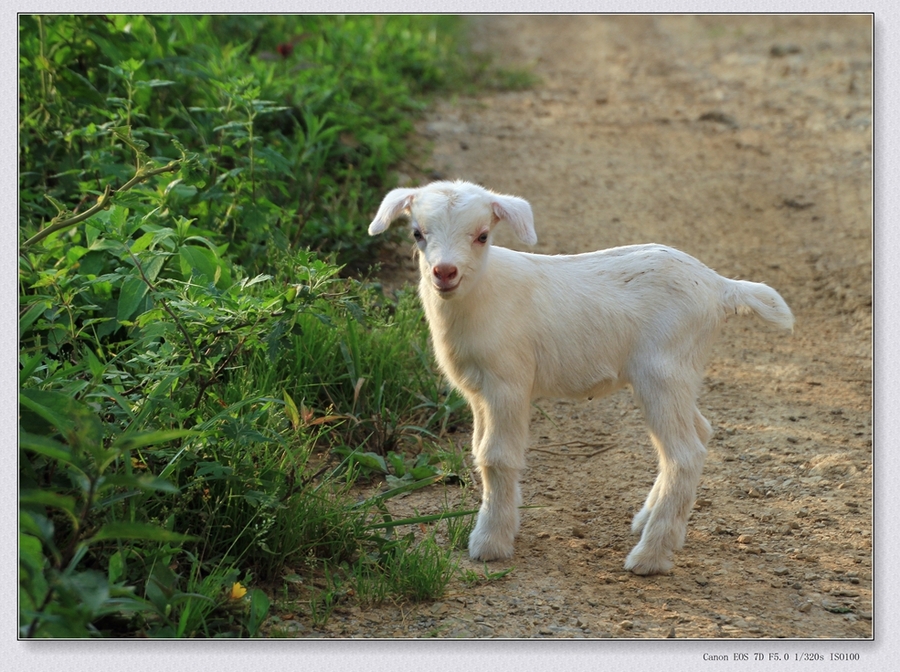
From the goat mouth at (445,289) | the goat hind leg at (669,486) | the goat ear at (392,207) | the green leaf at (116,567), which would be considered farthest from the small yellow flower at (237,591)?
the goat hind leg at (669,486)

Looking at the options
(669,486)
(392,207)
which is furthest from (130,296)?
(669,486)

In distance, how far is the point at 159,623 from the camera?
10.8 ft

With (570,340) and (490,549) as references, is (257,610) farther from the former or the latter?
(570,340)

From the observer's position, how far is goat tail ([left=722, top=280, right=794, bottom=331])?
13.4 feet

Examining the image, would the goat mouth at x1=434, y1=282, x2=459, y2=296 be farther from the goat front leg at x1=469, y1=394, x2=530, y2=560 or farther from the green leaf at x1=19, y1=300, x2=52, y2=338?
the green leaf at x1=19, y1=300, x2=52, y2=338

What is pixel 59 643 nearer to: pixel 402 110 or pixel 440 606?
pixel 440 606

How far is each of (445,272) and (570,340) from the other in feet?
2.48

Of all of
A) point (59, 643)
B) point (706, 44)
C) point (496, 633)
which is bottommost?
point (496, 633)

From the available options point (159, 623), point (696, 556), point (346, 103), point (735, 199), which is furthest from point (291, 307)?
point (735, 199)

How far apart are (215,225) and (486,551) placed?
2696 millimetres

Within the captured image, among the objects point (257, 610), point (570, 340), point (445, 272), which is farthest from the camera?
point (570, 340)

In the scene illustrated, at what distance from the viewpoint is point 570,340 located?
4090mm

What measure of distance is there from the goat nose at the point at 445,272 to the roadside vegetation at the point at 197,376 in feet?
1.41

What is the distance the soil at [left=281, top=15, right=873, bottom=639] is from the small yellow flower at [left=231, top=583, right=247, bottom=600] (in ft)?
0.85
